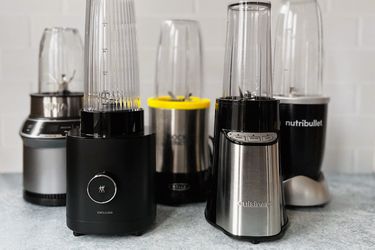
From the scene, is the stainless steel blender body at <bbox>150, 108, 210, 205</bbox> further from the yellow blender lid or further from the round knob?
the round knob

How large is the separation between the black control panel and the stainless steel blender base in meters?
0.43

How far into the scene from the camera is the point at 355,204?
2.83ft

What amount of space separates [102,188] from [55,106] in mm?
262

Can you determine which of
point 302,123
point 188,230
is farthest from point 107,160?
point 302,123

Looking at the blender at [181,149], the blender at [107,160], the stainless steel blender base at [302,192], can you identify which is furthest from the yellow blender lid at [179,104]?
the stainless steel blender base at [302,192]

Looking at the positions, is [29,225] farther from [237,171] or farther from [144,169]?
[237,171]

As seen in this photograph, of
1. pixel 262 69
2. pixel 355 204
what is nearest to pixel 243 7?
pixel 262 69

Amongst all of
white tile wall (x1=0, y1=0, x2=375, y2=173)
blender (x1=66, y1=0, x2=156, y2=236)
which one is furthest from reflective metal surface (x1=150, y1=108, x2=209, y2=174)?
white tile wall (x1=0, y1=0, x2=375, y2=173)

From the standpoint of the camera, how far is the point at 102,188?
2.10ft

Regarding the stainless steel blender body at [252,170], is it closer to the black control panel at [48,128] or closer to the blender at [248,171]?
the blender at [248,171]

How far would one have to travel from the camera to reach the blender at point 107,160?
25.2 inches

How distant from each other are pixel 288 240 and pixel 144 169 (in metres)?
0.25

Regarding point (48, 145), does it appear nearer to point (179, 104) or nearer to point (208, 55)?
point (179, 104)

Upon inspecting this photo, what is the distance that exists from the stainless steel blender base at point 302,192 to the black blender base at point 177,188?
17 centimetres
